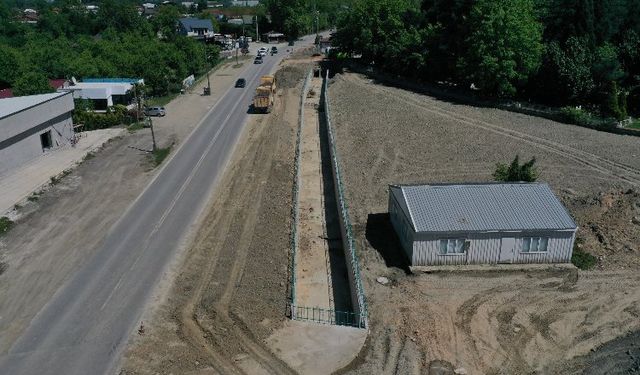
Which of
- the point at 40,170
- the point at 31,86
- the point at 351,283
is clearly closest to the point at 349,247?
the point at 351,283

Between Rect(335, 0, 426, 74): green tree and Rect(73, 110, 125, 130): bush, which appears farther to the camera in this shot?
Rect(335, 0, 426, 74): green tree

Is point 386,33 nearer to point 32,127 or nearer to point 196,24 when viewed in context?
point 32,127

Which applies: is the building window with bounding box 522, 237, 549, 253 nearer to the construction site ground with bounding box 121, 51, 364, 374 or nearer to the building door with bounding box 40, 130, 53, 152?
the construction site ground with bounding box 121, 51, 364, 374

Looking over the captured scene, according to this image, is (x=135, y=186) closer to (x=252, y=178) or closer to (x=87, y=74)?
(x=252, y=178)

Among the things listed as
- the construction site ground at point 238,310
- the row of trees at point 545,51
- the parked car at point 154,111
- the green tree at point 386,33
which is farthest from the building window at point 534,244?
the green tree at point 386,33

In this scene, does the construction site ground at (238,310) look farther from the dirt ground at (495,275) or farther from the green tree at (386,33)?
the green tree at (386,33)

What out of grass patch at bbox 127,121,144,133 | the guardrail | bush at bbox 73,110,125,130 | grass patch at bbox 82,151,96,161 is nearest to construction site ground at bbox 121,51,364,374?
the guardrail
